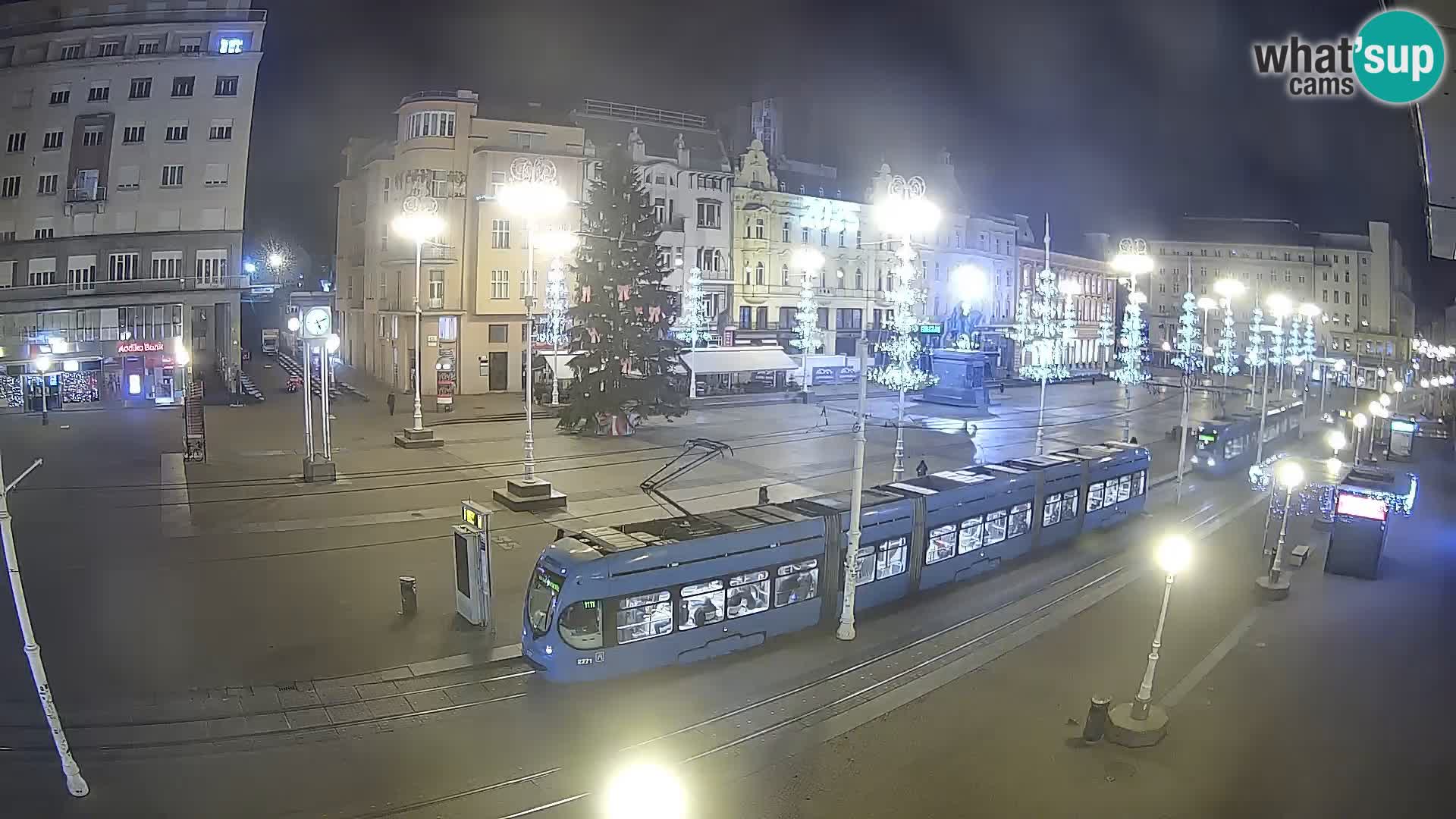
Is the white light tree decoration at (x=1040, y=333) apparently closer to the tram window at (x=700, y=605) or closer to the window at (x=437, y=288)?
the window at (x=437, y=288)

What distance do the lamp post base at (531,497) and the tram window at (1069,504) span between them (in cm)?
1280

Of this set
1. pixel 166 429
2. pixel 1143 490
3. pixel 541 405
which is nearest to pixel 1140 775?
pixel 1143 490

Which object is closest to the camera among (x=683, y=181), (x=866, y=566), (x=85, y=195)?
(x=866, y=566)

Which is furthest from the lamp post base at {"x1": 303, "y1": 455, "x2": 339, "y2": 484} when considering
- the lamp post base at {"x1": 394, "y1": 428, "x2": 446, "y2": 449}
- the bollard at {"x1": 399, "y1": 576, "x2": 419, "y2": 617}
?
the bollard at {"x1": 399, "y1": 576, "x2": 419, "y2": 617}

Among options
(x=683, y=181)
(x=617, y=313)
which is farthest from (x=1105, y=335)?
(x=617, y=313)

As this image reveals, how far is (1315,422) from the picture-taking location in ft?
180

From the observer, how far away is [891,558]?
55.8 ft

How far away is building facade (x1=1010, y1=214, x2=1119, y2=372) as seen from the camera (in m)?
82.6

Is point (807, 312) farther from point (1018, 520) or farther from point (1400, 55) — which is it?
point (1400, 55)

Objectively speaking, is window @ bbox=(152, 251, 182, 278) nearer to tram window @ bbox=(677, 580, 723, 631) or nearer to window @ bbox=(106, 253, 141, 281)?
window @ bbox=(106, 253, 141, 281)

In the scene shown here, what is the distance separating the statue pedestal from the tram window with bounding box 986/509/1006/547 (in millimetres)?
31895

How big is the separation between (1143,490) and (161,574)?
80.1ft

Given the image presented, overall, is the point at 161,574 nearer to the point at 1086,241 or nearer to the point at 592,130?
the point at 592,130

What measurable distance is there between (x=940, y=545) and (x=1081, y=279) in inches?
3123
